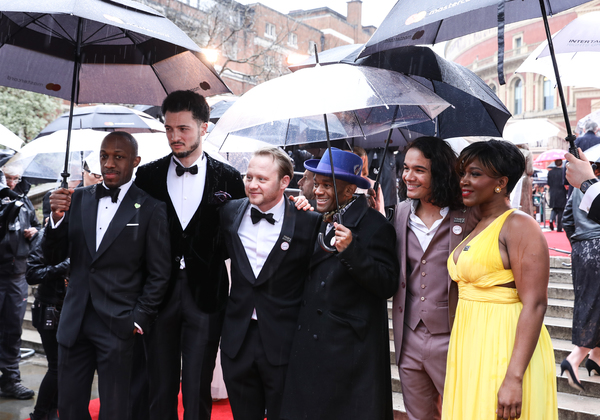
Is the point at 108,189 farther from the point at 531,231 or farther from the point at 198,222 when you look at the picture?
the point at 531,231

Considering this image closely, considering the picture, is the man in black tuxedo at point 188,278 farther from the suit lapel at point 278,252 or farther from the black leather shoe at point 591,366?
the black leather shoe at point 591,366

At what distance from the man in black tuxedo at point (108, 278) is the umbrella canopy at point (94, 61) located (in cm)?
91

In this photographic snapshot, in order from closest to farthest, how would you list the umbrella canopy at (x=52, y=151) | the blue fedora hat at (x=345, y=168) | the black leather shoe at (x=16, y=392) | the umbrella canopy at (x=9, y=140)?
the blue fedora hat at (x=345, y=168) → the umbrella canopy at (x=9, y=140) → the umbrella canopy at (x=52, y=151) → the black leather shoe at (x=16, y=392)

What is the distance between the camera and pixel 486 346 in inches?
108

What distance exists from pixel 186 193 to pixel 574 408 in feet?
12.2

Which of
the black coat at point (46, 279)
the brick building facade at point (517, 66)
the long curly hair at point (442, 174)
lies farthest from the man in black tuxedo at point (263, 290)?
the brick building facade at point (517, 66)

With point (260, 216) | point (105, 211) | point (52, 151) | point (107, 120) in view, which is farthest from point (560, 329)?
point (107, 120)

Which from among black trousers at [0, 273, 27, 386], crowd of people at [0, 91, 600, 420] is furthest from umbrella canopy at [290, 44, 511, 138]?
black trousers at [0, 273, 27, 386]

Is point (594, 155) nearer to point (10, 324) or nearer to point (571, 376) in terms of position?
point (571, 376)

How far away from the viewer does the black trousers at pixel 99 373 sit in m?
3.36

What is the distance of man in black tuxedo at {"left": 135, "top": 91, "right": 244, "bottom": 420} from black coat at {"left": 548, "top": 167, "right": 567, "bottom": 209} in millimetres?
11355

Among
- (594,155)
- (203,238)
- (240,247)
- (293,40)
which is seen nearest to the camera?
(240,247)

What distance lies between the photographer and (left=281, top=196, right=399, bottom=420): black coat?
10.0 feet

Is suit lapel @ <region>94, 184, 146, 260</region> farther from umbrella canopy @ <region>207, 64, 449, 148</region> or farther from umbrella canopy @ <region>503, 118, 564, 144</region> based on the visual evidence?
umbrella canopy @ <region>503, 118, 564, 144</region>
